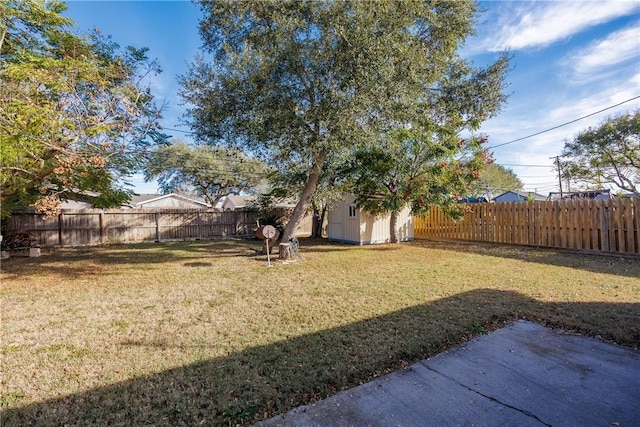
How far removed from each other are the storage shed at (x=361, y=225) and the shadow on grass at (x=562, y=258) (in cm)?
243

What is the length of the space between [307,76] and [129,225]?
11.1 meters

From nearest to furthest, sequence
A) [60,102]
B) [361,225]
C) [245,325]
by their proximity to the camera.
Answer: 1. [245,325]
2. [60,102]
3. [361,225]

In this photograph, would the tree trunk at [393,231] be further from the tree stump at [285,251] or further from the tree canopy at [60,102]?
the tree canopy at [60,102]

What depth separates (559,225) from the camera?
9039mm

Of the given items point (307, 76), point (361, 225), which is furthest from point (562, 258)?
point (307, 76)

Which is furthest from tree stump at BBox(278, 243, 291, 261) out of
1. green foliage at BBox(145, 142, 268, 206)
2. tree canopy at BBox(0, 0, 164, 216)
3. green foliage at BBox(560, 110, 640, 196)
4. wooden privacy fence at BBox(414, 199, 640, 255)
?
green foliage at BBox(560, 110, 640, 196)

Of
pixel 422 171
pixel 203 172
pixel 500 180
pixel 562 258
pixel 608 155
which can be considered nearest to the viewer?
pixel 562 258

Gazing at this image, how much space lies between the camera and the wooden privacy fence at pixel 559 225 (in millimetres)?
7758

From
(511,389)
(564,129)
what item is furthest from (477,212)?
(511,389)

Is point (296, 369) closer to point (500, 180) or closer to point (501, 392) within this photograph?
point (501, 392)

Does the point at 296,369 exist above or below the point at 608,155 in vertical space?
below

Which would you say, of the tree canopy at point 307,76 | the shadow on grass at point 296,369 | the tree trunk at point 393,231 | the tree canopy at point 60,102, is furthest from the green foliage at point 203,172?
the shadow on grass at point 296,369

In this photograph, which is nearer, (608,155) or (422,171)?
(422,171)

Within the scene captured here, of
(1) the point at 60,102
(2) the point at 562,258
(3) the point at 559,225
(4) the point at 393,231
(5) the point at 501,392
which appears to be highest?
(1) the point at 60,102
